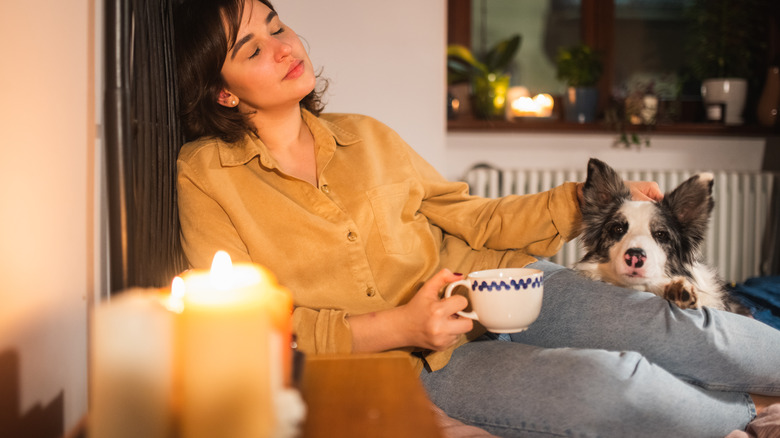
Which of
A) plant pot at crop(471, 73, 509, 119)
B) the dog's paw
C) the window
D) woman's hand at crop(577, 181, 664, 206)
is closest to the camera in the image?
the dog's paw

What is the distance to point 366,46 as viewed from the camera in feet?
7.59

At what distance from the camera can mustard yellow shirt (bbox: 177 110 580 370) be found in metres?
1.23

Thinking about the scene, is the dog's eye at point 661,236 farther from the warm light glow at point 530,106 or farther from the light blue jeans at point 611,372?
the warm light glow at point 530,106

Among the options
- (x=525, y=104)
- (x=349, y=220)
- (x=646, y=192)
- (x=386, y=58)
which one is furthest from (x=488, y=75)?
(x=349, y=220)

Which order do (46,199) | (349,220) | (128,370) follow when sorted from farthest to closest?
(349,220) < (46,199) < (128,370)

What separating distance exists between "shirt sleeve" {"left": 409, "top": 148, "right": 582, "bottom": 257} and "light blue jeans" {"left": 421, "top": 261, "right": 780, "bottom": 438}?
0.12 metres

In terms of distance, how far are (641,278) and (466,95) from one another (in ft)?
6.29

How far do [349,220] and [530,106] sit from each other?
7.10 ft

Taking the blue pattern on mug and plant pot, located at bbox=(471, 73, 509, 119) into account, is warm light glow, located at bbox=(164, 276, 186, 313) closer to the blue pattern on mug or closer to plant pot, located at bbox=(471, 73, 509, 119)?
the blue pattern on mug

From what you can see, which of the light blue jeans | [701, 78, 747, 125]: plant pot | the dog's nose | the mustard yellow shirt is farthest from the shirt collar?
[701, 78, 747, 125]: plant pot

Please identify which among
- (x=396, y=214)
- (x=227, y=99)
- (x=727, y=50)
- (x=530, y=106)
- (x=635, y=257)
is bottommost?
(x=635, y=257)

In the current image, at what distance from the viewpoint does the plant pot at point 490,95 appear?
10.3 ft

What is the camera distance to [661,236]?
153 cm

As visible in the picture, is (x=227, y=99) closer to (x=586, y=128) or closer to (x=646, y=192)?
(x=646, y=192)
